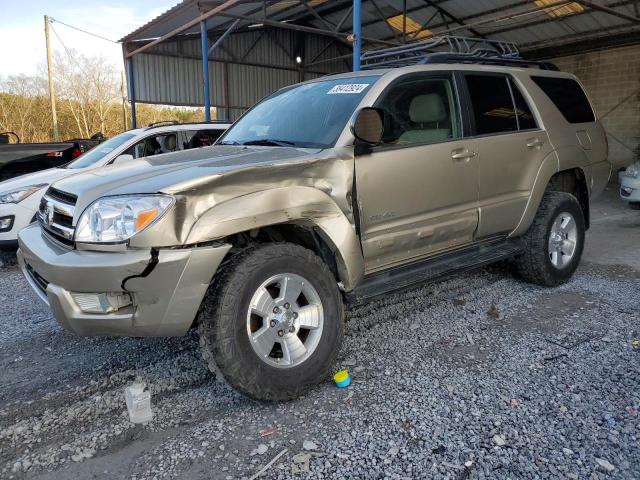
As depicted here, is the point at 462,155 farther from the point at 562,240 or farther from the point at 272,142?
the point at 562,240

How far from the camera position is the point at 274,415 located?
103 inches

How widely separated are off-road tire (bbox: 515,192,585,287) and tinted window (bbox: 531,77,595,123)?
2.60 feet

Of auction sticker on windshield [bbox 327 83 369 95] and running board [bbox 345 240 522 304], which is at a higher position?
auction sticker on windshield [bbox 327 83 369 95]

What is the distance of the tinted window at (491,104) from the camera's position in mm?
3863

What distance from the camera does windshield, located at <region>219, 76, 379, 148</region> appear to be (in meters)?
3.25

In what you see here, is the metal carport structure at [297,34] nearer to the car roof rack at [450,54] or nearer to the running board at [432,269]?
the car roof rack at [450,54]

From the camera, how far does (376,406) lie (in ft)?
8.72

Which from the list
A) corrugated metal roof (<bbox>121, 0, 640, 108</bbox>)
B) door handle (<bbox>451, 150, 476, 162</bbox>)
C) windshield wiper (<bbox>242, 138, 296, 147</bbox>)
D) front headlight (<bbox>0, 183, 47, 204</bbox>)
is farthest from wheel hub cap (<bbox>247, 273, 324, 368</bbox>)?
corrugated metal roof (<bbox>121, 0, 640, 108</bbox>)

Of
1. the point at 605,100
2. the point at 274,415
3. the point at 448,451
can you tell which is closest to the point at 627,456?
the point at 448,451

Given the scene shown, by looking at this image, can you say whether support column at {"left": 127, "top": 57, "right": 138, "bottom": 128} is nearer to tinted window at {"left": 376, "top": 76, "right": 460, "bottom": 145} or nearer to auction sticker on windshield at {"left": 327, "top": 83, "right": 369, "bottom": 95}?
auction sticker on windshield at {"left": 327, "top": 83, "right": 369, "bottom": 95}

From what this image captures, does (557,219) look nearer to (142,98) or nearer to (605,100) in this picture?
(605,100)

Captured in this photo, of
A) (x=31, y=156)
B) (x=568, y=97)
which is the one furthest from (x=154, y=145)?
(x=568, y=97)

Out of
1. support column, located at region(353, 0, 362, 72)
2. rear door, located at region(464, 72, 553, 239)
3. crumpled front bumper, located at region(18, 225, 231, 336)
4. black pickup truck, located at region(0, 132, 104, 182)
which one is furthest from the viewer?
black pickup truck, located at region(0, 132, 104, 182)

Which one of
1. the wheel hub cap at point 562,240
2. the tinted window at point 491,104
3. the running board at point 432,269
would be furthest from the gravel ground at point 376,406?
the tinted window at point 491,104
